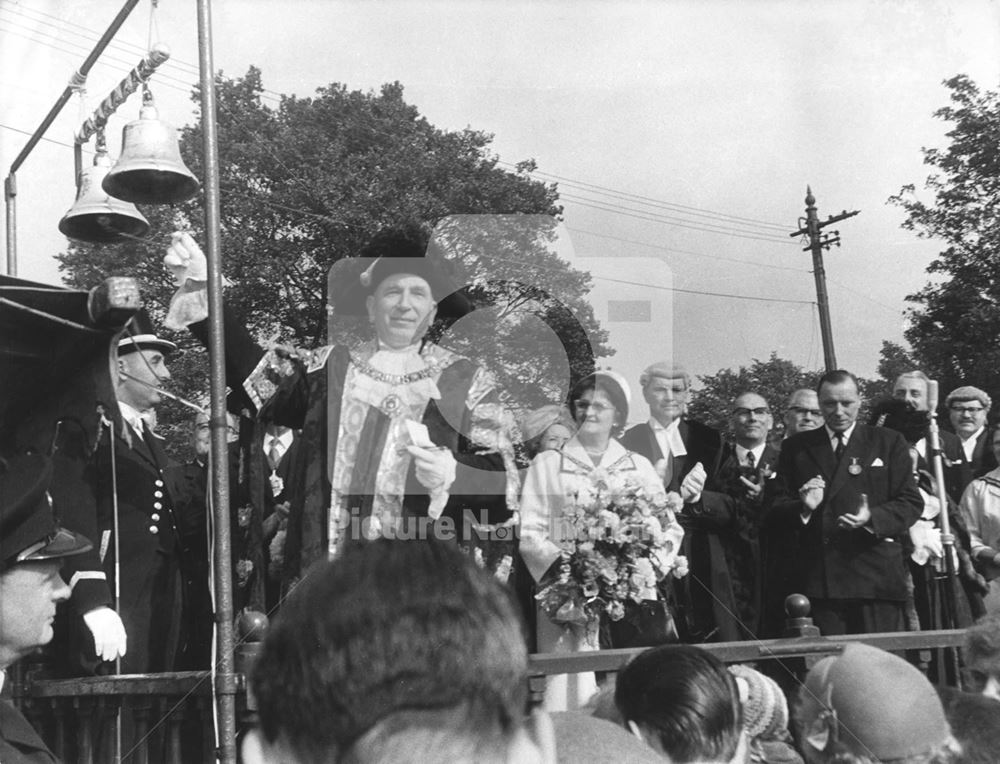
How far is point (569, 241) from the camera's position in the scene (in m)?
4.20

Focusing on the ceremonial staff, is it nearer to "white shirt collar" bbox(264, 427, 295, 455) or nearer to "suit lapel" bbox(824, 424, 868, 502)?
"suit lapel" bbox(824, 424, 868, 502)

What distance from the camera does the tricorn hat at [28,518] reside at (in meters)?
2.42

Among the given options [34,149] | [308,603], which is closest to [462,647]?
[308,603]

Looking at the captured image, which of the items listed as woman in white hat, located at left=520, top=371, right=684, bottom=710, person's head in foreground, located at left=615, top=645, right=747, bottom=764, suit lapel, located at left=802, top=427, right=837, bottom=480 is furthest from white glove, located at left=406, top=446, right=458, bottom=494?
suit lapel, located at left=802, top=427, right=837, bottom=480

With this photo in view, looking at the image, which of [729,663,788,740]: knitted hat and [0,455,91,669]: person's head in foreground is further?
[0,455,91,669]: person's head in foreground

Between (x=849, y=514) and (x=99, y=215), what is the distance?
3.16 m

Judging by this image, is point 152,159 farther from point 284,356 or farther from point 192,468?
point 192,468

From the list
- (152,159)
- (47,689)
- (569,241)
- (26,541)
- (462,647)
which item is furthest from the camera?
(569,241)

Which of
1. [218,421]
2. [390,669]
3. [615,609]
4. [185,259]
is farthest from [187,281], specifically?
[390,669]

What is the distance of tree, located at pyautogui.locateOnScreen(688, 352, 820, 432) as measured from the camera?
199 inches

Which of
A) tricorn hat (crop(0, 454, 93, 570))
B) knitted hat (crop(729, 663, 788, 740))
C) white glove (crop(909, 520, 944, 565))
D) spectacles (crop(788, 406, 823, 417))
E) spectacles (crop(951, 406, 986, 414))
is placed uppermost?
spectacles (crop(788, 406, 823, 417))

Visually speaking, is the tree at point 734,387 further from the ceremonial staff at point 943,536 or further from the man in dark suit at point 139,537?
the man in dark suit at point 139,537

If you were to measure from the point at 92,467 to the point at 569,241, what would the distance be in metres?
1.94

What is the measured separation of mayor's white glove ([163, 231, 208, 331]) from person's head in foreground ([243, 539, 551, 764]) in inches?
102
